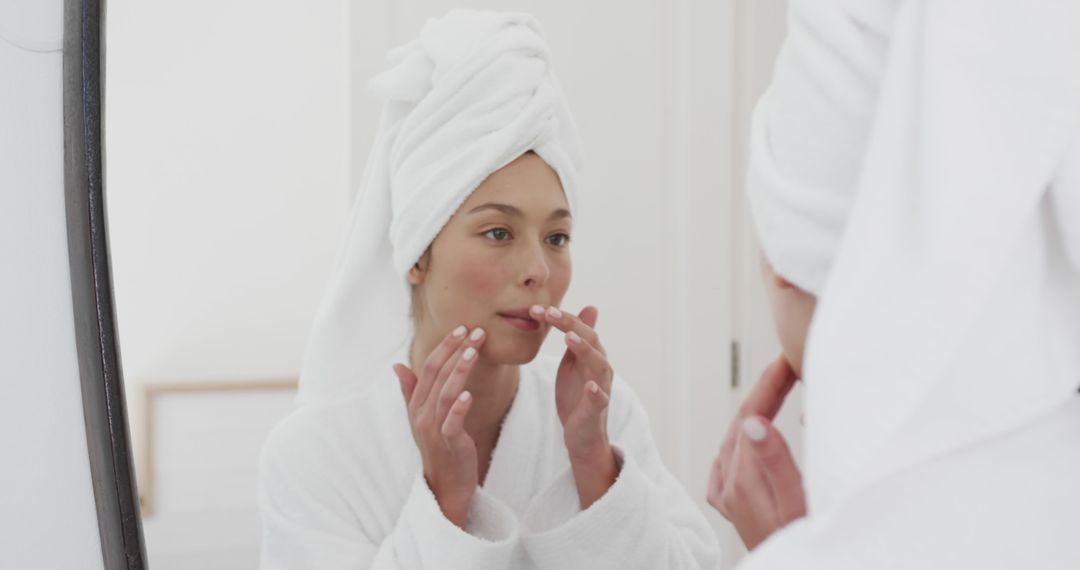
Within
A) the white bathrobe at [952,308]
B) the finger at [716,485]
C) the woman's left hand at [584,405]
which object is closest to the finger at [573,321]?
the woman's left hand at [584,405]

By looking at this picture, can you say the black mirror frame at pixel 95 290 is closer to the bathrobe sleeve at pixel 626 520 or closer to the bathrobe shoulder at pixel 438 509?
the bathrobe shoulder at pixel 438 509

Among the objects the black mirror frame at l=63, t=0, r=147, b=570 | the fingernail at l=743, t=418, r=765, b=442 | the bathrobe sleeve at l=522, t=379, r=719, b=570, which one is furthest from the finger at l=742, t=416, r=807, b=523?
the black mirror frame at l=63, t=0, r=147, b=570

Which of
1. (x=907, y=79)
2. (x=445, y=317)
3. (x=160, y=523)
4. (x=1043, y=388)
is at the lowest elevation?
(x=160, y=523)

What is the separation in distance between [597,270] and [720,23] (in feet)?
0.63

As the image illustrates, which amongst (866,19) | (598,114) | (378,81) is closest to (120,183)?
(378,81)

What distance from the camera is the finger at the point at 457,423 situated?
62cm

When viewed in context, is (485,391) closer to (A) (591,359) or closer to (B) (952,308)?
(A) (591,359)

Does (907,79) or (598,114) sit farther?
(598,114)

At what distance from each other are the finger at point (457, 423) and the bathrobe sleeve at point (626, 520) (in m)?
0.07

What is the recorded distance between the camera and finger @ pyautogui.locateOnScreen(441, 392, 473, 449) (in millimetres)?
621

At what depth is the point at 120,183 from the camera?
662 mm

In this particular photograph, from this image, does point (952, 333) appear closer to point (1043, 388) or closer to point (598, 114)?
point (1043, 388)

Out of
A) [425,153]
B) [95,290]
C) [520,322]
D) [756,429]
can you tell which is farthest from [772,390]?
[95,290]

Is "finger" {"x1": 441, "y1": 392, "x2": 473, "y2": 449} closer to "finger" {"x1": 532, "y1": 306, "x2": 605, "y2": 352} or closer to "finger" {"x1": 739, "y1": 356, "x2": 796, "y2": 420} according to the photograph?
"finger" {"x1": 532, "y1": 306, "x2": 605, "y2": 352}
